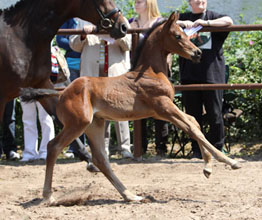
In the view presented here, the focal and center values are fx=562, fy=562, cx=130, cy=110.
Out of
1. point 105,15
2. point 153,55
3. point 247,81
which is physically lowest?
point 247,81

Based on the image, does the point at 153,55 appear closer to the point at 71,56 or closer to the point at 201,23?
the point at 201,23

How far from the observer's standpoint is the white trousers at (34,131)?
281 inches

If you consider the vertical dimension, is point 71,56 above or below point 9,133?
above

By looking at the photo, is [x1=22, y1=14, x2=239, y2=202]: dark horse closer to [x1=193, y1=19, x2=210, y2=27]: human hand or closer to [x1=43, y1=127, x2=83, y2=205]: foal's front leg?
[x1=43, y1=127, x2=83, y2=205]: foal's front leg

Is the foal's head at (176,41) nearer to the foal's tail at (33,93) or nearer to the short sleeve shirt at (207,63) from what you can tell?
the foal's tail at (33,93)

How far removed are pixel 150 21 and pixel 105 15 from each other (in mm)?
1779

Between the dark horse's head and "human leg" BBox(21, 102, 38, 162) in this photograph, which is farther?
"human leg" BBox(21, 102, 38, 162)

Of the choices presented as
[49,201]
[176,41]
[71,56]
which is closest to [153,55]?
[176,41]

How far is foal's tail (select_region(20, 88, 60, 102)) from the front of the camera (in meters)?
4.72

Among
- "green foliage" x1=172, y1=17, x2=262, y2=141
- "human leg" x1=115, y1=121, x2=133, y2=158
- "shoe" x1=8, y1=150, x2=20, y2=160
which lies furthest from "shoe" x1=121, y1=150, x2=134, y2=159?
"green foliage" x1=172, y1=17, x2=262, y2=141

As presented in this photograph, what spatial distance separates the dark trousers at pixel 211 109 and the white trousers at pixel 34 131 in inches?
69.0

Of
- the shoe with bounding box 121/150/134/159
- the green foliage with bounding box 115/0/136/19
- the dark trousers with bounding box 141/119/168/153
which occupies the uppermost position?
the green foliage with bounding box 115/0/136/19

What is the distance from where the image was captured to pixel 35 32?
5164mm

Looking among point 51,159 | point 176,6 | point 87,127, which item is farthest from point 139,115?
point 176,6
